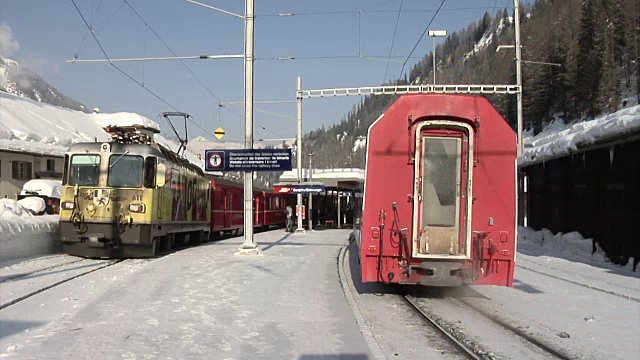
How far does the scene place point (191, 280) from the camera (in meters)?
10.9

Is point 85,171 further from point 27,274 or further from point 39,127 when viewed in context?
point 39,127

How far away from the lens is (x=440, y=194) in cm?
936

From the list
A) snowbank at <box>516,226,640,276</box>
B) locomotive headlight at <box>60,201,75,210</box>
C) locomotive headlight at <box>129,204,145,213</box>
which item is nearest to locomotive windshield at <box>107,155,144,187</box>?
locomotive headlight at <box>129,204,145,213</box>

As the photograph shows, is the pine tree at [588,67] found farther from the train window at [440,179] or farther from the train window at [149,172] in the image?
the train window at [440,179]

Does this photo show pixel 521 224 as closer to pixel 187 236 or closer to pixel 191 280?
pixel 187 236

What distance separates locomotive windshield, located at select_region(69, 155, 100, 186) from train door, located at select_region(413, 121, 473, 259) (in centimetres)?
954

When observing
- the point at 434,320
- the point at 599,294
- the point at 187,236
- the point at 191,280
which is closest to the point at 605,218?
the point at 599,294

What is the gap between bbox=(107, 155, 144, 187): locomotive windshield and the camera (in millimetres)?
15188

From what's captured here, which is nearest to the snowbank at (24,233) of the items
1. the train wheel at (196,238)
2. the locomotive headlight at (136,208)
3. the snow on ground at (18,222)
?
the snow on ground at (18,222)

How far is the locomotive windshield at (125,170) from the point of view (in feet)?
49.8

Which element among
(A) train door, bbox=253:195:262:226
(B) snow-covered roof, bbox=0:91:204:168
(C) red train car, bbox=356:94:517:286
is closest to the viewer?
(C) red train car, bbox=356:94:517:286

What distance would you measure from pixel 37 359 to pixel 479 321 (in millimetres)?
5697

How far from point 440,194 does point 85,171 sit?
396 inches

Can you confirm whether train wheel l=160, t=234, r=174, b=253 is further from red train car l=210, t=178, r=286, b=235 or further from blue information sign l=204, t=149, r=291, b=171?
red train car l=210, t=178, r=286, b=235
